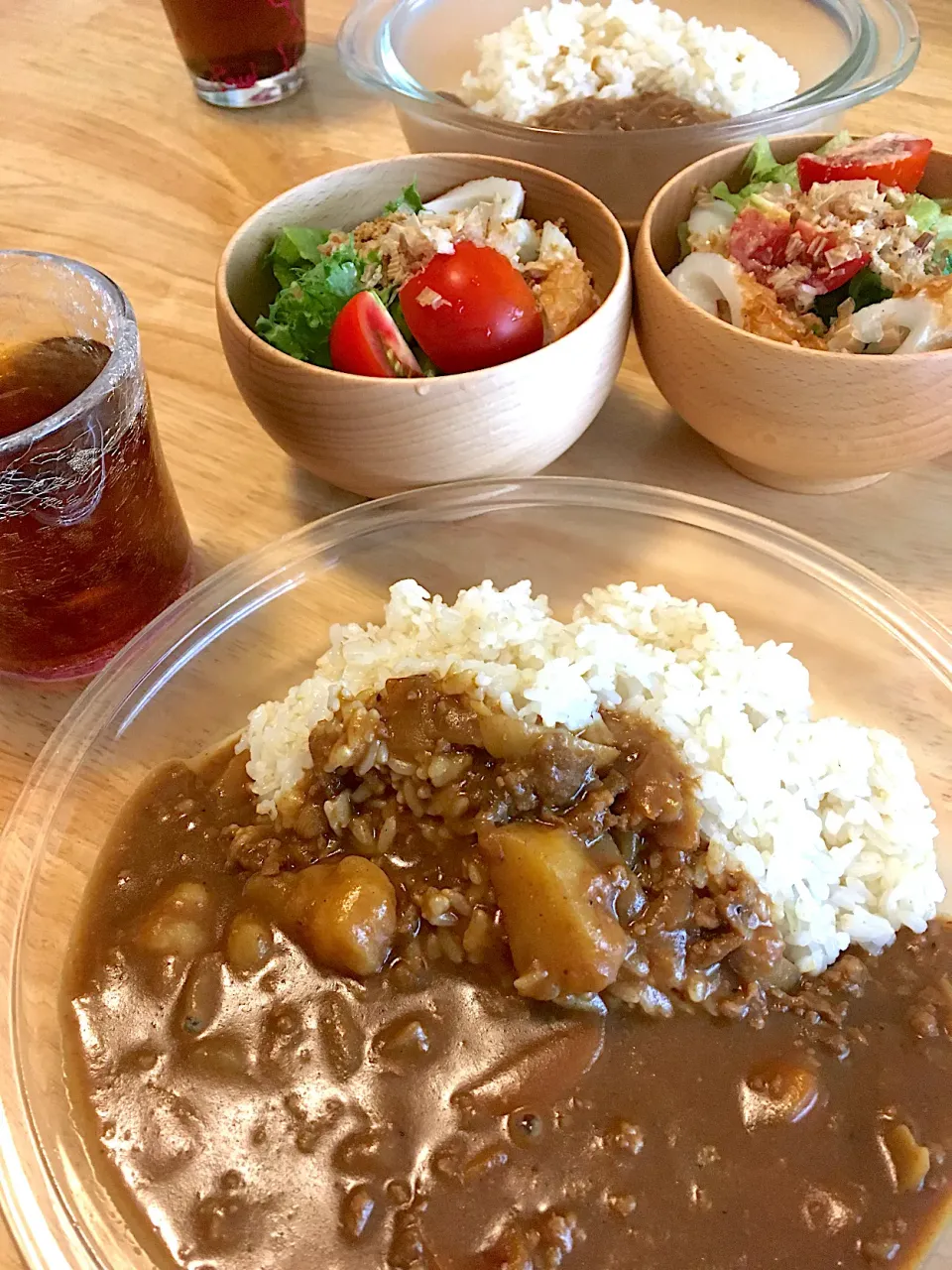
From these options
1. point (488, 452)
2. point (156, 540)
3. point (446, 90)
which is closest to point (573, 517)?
point (488, 452)

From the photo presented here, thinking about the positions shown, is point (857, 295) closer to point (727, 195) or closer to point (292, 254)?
point (727, 195)

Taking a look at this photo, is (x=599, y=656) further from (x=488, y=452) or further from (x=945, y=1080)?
(x=945, y=1080)

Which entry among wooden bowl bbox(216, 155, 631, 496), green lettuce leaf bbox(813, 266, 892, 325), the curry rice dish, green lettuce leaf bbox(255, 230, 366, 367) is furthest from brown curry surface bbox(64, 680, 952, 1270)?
green lettuce leaf bbox(813, 266, 892, 325)

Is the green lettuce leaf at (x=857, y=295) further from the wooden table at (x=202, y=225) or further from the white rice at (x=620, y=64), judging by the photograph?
the white rice at (x=620, y=64)

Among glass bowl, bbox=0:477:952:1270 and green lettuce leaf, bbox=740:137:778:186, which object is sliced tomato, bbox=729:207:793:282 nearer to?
green lettuce leaf, bbox=740:137:778:186

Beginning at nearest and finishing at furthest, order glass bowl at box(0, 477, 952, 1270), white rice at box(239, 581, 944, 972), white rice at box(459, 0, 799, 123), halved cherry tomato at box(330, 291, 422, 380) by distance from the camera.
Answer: glass bowl at box(0, 477, 952, 1270)
white rice at box(239, 581, 944, 972)
halved cherry tomato at box(330, 291, 422, 380)
white rice at box(459, 0, 799, 123)

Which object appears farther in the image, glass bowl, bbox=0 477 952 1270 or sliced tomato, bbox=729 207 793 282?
sliced tomato, bbox=729 207 793 282

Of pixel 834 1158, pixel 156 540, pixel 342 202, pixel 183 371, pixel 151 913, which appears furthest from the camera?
pixel 183 371
